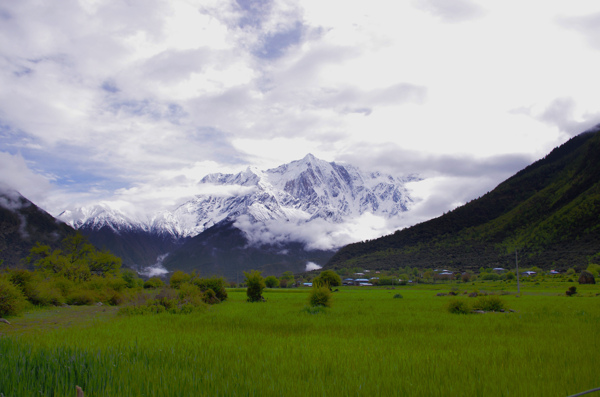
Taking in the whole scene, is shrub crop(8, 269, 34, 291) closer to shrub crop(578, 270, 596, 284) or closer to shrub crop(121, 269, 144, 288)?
shrub crop(121, 269, 144, 288)

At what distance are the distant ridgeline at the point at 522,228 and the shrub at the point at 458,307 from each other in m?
76.1

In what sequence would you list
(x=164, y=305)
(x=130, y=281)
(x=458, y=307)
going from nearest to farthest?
(x=458, y=307), (x=164, y=305), (x=130, y=281)

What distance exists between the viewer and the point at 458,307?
19.5 meters

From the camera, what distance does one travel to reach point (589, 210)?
3415 inches

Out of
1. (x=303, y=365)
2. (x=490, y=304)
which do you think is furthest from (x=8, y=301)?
(x=490, y=304)

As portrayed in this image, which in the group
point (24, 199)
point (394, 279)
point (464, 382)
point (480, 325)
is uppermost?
point (24, 199)

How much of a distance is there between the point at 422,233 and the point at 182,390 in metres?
140

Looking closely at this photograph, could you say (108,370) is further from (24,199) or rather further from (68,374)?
(24,199)

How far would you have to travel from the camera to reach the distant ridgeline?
85.6 meters

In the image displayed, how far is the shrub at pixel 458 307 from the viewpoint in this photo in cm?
1916

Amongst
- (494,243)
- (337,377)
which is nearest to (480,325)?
(337,377)

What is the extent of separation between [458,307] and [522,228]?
100079mm

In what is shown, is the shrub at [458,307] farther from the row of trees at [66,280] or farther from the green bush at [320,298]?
the row of trees at [66,280]

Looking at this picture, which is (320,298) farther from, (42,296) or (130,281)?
(130,281)
